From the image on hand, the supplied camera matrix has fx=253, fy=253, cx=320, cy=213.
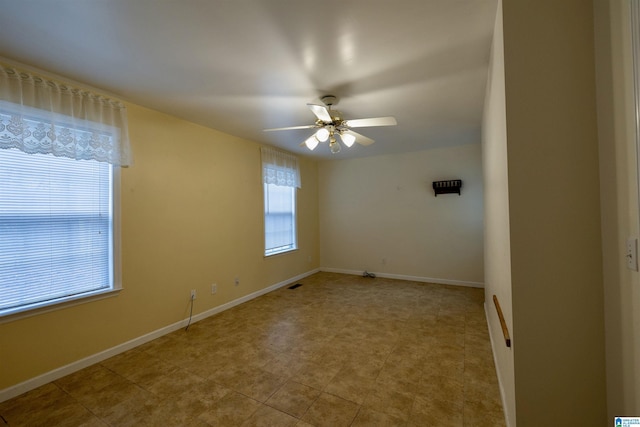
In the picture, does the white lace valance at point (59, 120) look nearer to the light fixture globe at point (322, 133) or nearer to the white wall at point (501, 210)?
the light fixture globe at point (322, 133)

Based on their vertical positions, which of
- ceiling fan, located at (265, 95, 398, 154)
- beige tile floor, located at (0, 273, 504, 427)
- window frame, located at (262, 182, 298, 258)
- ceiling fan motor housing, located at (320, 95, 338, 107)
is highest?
ceiling fan motor housing, located at (320, 95, 338, 107)

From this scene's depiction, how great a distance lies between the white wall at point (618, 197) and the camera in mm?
918

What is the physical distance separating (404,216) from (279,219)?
233 centimetres

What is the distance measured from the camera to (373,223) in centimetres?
506

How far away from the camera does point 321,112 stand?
2.09 meters

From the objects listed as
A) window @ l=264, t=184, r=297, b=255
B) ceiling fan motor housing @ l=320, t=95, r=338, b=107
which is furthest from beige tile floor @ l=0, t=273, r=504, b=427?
ceiling fan motor housing @ l=320, t=95, r=338, b=107

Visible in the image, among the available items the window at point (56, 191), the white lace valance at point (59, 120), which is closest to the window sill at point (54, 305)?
the window at point (56, 191)

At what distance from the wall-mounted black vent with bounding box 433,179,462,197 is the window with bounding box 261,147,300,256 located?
8.08ft

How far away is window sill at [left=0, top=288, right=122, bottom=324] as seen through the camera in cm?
181

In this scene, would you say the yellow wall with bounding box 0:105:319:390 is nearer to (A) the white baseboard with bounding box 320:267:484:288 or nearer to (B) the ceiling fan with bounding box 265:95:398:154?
(B) the ceiling fan with bounding box 265:95:398:154

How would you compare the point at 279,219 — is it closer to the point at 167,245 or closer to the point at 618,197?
the point at 167,245

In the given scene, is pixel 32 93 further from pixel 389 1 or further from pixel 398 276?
pixel 398 276

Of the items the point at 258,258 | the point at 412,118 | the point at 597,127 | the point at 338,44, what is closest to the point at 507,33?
the point at 597,127

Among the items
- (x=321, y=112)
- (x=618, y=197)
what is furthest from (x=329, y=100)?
(x=618, y=197)
